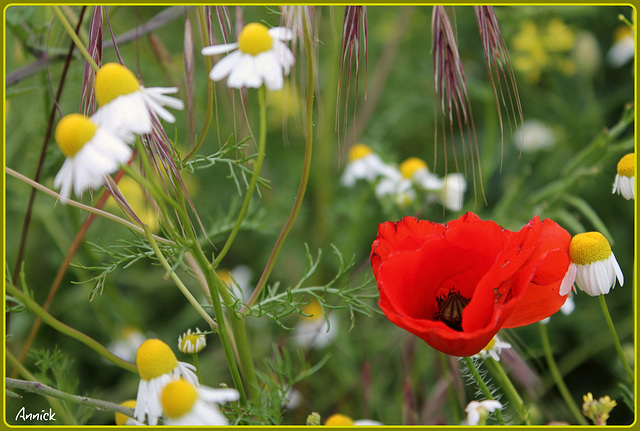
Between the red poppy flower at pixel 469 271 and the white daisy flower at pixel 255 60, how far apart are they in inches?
4.9

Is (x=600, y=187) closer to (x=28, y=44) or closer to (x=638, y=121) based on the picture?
(x=638, y=121)

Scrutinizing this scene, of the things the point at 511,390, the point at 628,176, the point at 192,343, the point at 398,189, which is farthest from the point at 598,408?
the point at 398,189

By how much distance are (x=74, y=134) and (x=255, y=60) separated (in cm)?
11

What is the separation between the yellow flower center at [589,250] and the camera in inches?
15.0

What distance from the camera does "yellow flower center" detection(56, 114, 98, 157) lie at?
0.30m

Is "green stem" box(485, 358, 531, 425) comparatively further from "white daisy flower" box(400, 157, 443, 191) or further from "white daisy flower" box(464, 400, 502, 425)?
"white daisy flower" box(400, 157, 443, 191)

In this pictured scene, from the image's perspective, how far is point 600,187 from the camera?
96 cm

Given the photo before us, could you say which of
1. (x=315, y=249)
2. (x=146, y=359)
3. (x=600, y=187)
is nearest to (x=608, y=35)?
(x=600, y=187)

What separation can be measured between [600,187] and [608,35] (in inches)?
14.5

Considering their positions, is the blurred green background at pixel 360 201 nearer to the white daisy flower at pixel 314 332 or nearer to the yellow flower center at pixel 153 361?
the white daisy flower at pixel 314 332

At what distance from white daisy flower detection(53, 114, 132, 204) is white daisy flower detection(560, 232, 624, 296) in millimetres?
289

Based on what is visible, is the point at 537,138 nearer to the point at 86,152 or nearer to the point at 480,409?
the point at 480,409

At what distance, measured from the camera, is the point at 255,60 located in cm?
35

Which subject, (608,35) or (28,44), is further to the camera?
(608,35)
